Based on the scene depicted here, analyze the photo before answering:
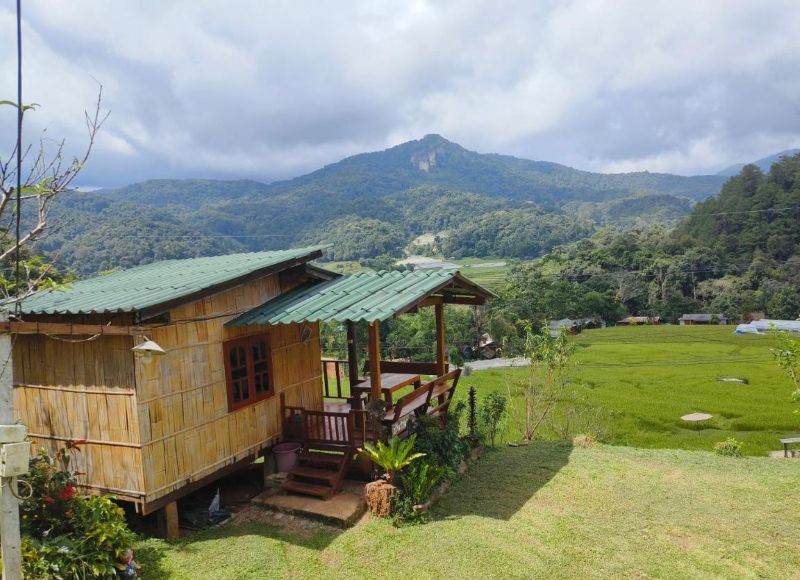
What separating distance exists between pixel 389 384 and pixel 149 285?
4.65 metres

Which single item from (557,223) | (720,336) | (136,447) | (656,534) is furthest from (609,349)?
(557,223)

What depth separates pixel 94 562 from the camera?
6.13m

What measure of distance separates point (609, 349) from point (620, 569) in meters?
42.7

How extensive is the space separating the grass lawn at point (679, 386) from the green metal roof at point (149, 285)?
11.0 m

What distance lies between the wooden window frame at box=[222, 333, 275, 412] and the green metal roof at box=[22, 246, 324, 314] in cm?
118

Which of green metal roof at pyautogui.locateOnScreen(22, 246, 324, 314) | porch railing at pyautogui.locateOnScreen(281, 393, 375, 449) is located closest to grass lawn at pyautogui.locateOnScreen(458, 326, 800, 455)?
porch railing at pyautogui.locateOnScreen(281, 393, 375, 449)

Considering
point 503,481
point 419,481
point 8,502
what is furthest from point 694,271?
point 8,502

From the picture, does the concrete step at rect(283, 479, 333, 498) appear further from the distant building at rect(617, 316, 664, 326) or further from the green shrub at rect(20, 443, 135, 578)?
the distant building at rect(617, 316, 664, 326)

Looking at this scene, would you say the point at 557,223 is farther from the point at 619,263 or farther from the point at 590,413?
the point at 590,413

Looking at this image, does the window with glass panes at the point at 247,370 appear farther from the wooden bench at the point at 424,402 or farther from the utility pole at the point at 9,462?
the utility pole at the point at 9,462

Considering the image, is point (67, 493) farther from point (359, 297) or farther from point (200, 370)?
point (359, 297)

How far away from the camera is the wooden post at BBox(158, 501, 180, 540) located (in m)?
7.82

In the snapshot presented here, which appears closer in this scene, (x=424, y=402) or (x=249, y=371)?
(x=249, y=371)

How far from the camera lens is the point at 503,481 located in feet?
32.3
